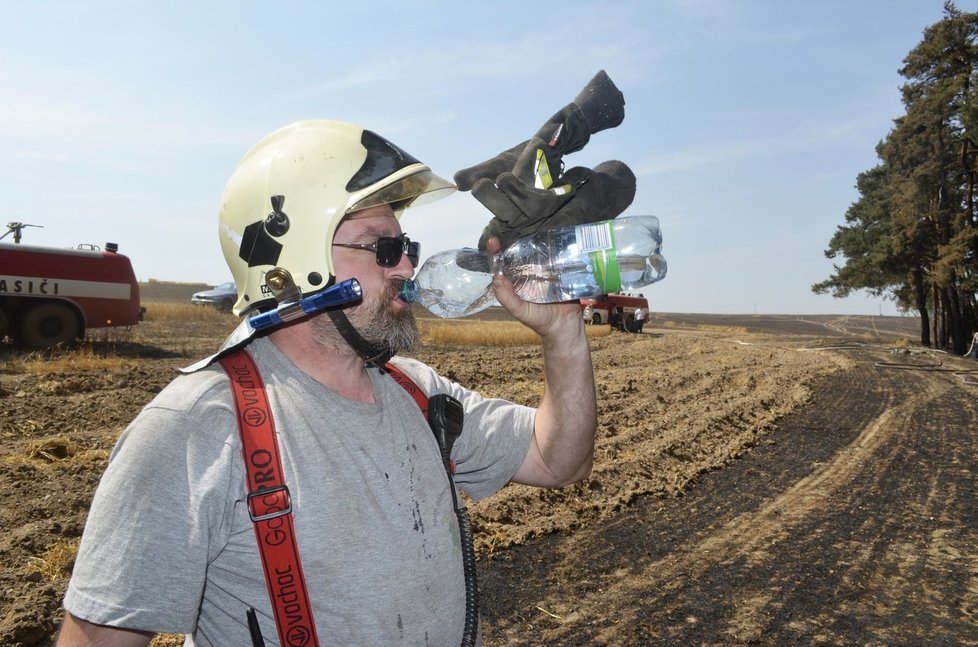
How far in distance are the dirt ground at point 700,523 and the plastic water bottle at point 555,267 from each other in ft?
7.51

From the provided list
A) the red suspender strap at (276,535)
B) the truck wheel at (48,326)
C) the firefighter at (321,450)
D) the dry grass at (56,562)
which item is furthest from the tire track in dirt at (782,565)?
the truck wheel at (48,326)

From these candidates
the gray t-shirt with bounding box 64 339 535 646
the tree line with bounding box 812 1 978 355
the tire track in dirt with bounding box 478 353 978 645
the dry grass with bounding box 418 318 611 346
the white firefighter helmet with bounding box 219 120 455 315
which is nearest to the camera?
the gray t-shirt with bounding box 64 339 535 646

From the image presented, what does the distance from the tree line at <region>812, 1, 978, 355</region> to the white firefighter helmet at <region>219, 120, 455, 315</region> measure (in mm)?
31062

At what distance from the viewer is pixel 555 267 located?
2658mm

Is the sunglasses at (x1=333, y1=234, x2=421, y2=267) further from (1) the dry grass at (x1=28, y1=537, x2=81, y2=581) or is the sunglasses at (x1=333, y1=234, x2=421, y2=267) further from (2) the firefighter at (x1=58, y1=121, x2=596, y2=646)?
(1) the dry grass at (x1=28, y1=537, x2=81, y2=581)

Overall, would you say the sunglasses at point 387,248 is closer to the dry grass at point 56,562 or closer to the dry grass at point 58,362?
the dry grass at point 56,562

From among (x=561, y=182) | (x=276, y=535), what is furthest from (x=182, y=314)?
(x=276, y=535)

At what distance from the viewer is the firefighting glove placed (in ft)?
6.61

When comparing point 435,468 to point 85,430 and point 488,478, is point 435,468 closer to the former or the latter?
point 488,478

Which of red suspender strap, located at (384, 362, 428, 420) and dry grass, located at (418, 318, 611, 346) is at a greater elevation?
red suspender strap, located at (384, 362, 428, 420)

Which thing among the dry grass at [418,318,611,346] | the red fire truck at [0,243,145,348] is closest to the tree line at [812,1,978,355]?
the dry grass at [418,318,611,346]

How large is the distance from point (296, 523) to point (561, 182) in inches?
47.2

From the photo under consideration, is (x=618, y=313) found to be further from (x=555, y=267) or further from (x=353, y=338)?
(x=353, y=338)

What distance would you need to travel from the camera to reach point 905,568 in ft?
16.6
